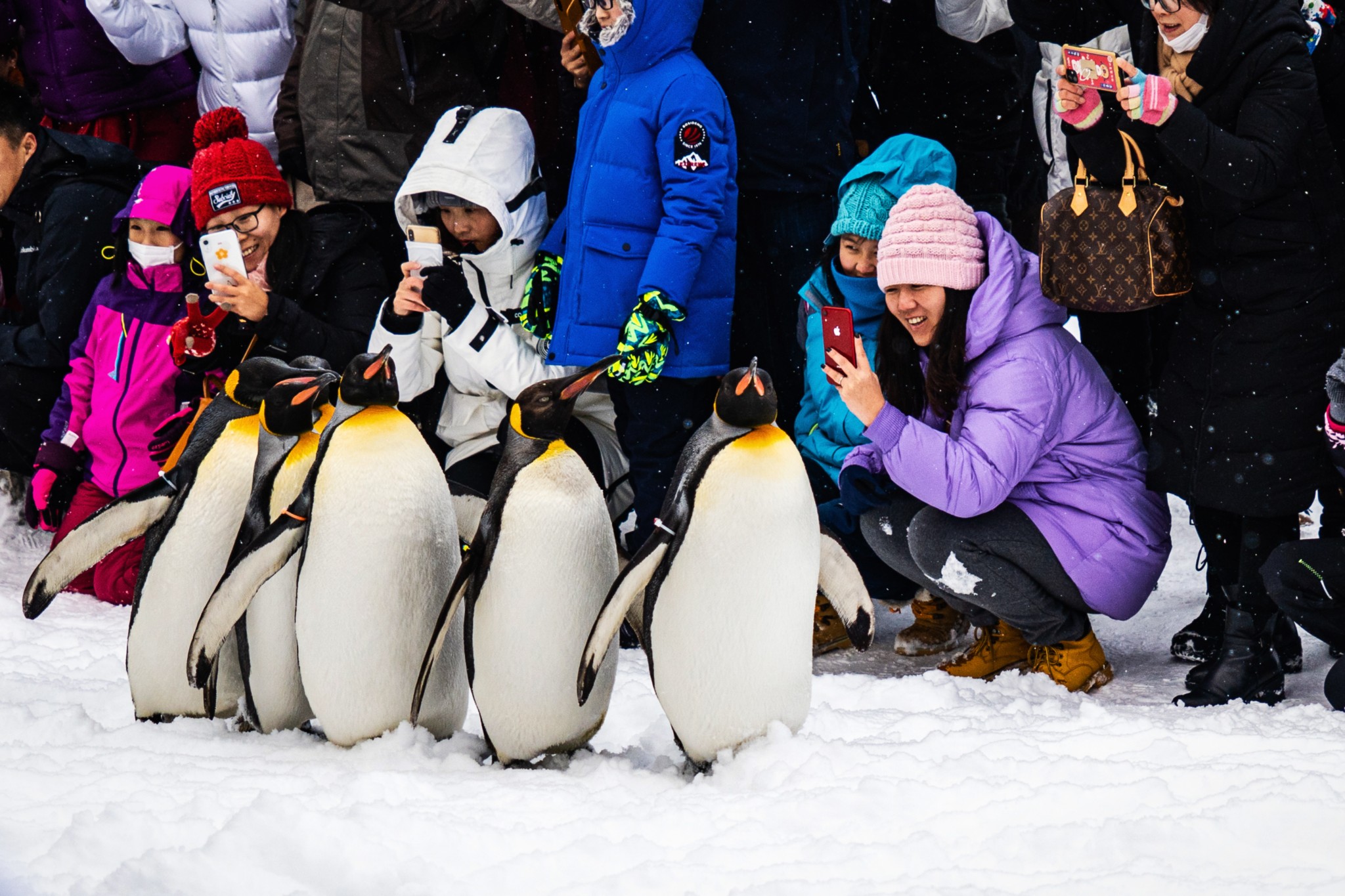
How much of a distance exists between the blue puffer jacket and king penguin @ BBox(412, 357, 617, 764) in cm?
115

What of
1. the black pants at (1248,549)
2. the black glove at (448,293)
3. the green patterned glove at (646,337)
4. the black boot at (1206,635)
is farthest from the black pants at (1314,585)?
the black glove at (448,293)

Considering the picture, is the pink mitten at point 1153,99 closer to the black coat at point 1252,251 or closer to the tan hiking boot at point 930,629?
the black coat at point 1252,251

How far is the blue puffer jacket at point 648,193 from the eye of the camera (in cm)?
322

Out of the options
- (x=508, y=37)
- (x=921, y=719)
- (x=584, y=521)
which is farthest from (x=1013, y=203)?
(x=584, y=521)

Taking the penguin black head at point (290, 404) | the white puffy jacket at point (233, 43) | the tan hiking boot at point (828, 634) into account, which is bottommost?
the tan hiking boot at point (828, 634)

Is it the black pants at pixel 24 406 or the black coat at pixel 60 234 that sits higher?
the black coat at pixel 60 234

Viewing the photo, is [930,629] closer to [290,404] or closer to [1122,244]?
[1122,244]

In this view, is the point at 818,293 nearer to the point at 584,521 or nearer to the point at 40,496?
the point at 584,521

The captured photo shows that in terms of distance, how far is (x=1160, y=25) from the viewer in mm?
2693

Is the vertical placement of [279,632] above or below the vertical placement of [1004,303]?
below

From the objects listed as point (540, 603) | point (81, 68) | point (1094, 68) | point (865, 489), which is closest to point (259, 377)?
point (540, 603)

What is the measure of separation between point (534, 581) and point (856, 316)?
1520mm

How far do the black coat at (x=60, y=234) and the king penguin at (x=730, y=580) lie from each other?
9.36 ft

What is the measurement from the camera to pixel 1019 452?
2.81 meters
